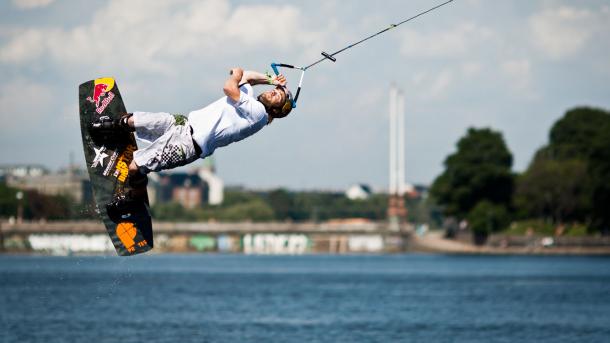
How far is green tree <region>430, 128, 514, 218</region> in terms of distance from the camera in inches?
4803

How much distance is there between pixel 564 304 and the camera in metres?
56.0

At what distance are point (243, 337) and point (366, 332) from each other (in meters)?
4.46

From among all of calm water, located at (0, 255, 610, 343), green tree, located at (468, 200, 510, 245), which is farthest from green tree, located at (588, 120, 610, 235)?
calm water, located at (0, 255, 610, 343)

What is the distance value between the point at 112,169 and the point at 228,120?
192cm

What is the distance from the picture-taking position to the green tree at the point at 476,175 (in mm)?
122000

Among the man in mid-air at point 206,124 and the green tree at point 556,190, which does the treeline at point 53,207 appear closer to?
the man in mid-air at point 206,124

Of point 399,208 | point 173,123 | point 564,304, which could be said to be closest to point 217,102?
point 173,123

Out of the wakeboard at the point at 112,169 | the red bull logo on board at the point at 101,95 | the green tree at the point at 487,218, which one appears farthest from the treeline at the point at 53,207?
the green tree at the point at 487,218

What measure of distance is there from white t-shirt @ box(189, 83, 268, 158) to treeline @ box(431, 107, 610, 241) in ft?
336

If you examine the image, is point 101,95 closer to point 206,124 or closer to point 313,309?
point 206,124

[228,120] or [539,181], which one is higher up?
[539,181]

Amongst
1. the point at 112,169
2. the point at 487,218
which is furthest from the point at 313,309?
the point at 487,218

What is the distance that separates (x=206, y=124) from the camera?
13195 millimetres

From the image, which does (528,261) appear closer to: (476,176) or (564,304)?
(476,176)
